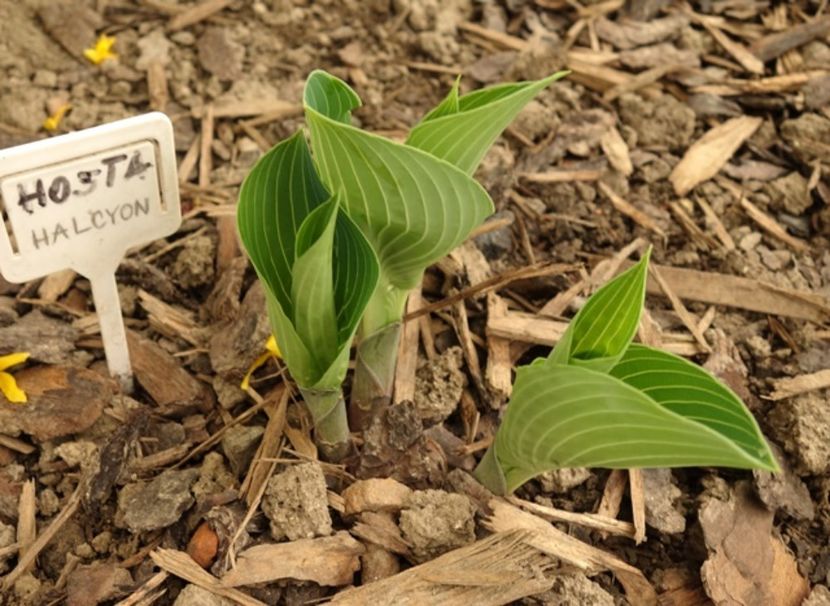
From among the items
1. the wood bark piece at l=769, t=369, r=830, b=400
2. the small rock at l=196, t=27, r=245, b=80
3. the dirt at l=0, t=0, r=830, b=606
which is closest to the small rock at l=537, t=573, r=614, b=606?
the dirt at l=0, t=0, r=830, b=606

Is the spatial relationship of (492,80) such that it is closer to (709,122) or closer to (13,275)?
(709,122)

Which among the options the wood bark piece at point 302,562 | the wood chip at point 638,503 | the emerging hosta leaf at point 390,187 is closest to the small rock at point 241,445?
the wood bark piece at point 302,562

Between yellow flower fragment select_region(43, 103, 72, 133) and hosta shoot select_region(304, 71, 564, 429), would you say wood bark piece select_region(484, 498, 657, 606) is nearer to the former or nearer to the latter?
hosta shoot select_region(304, 71, 564, 429)

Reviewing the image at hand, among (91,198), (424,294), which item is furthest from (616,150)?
(91,198)

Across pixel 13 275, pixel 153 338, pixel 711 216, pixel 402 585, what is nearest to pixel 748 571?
pixel 402 585

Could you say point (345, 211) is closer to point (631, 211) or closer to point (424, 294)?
point (424, 294)

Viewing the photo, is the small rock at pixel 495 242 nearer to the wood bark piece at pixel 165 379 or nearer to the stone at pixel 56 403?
the wood bark piece at pixel 165 379

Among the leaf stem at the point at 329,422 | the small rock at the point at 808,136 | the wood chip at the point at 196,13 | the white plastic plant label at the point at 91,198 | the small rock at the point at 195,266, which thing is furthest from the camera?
the wood chip at the point at 196,13
